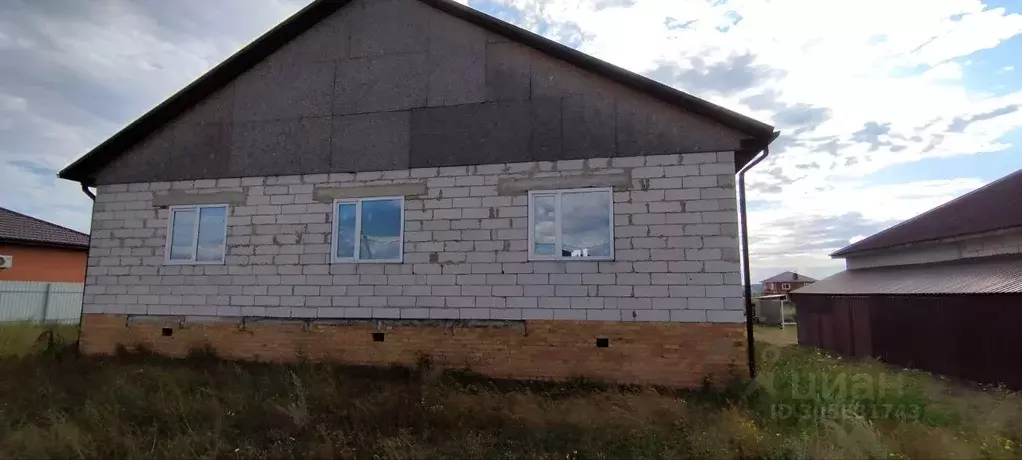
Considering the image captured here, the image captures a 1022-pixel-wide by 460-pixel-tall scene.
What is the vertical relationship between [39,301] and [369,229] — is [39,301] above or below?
below

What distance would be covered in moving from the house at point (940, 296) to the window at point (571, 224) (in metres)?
7.77

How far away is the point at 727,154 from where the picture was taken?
791 centimetres

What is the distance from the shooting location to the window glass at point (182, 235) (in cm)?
977

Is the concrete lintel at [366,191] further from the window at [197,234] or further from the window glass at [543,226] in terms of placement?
the window at [197,234]

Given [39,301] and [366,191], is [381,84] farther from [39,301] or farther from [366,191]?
[39,301]

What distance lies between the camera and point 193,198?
9.84m

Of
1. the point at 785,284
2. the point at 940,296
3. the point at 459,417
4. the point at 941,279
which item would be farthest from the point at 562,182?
the point at 785,284

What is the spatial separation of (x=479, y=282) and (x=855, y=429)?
5032mm

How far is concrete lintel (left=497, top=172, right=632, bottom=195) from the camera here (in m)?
8.16

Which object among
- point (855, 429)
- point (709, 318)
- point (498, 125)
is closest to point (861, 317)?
point (709, 318)

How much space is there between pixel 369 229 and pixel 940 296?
11.8 meters

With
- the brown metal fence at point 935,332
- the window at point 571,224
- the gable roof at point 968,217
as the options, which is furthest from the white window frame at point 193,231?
the gable roof at point 968,217

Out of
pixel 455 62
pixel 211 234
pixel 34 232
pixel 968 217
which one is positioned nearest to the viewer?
pixel 455 62

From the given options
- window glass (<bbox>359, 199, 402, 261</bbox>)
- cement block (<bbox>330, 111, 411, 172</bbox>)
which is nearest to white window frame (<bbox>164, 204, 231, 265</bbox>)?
cement block (<bbox>330, 111, 411, 172</bbox>)
